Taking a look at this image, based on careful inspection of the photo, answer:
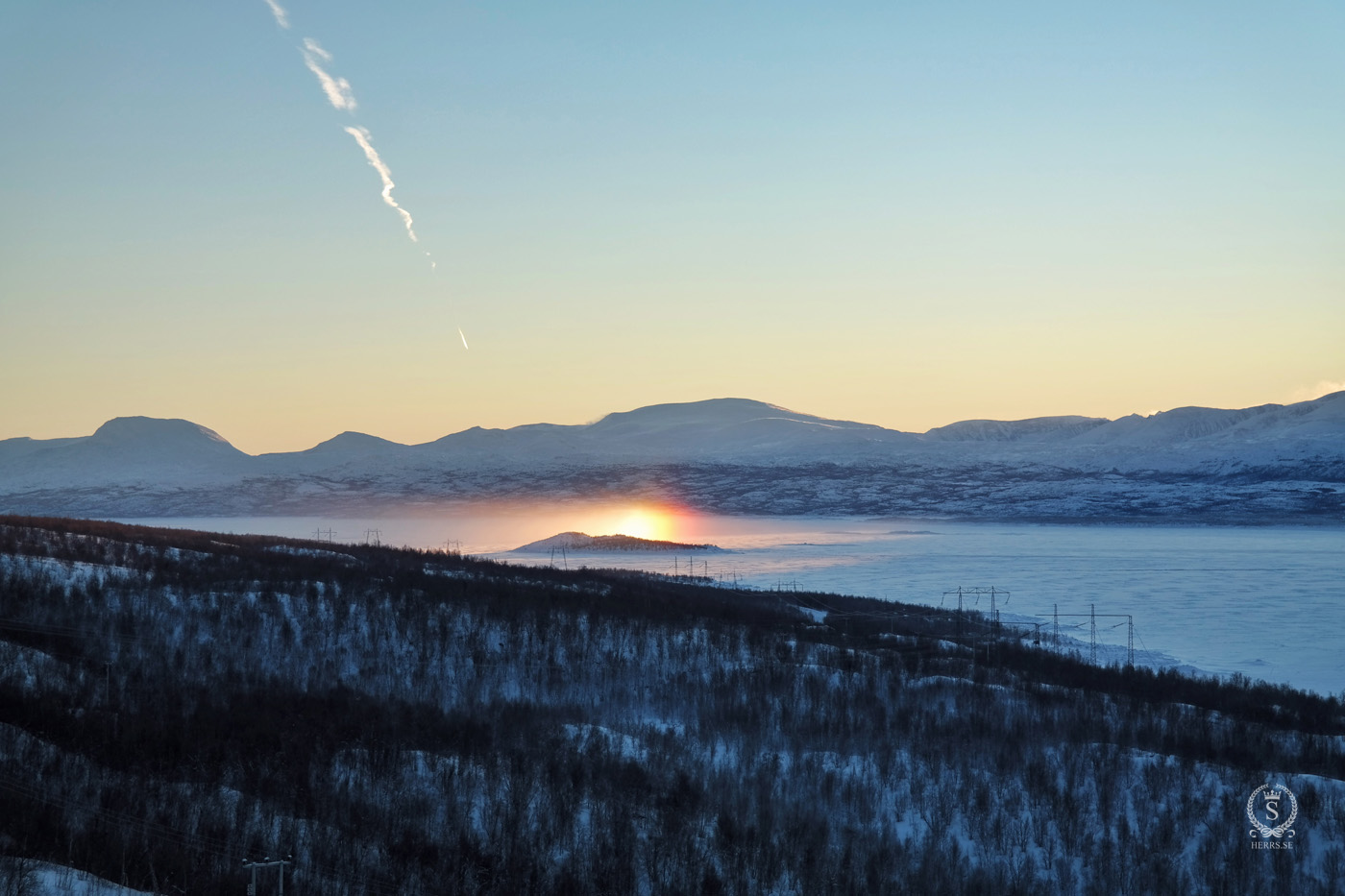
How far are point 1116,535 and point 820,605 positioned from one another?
46.5m

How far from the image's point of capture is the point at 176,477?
149 meters

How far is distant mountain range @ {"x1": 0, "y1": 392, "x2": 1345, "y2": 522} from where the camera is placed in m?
107

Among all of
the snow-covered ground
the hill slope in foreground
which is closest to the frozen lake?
the hill slope in foreground

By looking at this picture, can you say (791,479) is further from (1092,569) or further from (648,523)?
(1092,569)

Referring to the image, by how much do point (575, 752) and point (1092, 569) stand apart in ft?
121

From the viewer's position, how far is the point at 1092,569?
146 ft

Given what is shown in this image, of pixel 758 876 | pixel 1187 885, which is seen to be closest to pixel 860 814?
pixel 758 876

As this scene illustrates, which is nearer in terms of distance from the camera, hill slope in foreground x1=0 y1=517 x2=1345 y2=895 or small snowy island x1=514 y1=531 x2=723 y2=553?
hill slope in foreground x1=0 y1=517 x2=1345 y2=895

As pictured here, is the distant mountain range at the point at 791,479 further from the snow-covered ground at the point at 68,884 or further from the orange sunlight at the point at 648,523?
the snow-covered ground at the point at 68,884

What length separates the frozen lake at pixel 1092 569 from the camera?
1049 inches

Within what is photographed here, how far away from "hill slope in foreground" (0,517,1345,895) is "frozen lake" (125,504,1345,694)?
7.04 metres

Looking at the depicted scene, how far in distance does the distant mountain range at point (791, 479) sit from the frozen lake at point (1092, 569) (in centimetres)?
2672

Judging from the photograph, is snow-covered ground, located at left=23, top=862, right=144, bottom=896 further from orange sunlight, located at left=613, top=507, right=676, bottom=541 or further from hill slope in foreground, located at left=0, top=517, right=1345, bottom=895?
orange sunlight, located at left=613, top=507, right=676, bottom=541

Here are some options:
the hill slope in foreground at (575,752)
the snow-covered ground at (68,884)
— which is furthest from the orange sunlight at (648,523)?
the snow-covered ground at (68,884)
